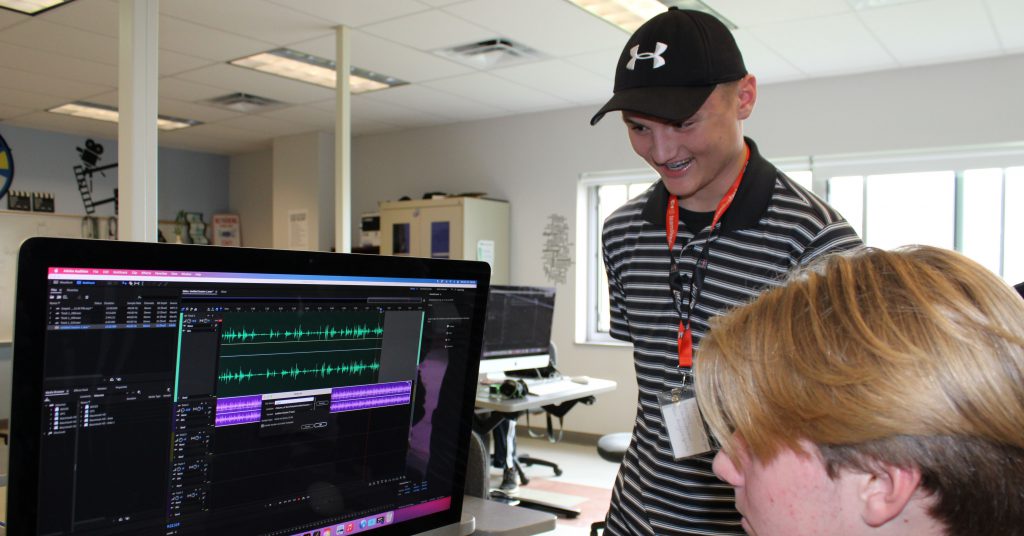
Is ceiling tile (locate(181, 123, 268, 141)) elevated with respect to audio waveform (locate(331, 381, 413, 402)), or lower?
elevated

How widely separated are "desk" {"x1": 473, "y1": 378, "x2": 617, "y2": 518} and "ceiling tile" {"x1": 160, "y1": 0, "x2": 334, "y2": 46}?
2.24 meters

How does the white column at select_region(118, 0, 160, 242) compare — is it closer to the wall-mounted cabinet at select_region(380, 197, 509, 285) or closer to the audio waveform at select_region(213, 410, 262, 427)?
the audio waveform at select_region(213, 410, 262, 427)

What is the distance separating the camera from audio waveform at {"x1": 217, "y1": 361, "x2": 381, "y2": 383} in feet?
2.79

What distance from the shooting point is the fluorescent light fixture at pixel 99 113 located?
6.41 m

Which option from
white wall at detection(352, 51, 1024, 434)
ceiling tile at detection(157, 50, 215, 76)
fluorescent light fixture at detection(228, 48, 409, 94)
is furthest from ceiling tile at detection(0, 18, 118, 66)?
white wall at detection(352, 51, 1024, 434)

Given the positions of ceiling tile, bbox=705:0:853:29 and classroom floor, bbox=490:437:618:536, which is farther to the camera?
classroom floor, bbox=490:437:618:536

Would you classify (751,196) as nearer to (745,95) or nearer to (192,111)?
(745,95)

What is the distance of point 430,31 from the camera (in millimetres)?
4410

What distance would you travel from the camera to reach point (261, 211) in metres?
8.50

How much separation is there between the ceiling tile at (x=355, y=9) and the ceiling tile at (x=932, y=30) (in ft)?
7.63

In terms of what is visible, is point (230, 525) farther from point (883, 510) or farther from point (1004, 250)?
point (1004, 250)

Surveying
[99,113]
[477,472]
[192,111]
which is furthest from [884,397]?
[99,113]

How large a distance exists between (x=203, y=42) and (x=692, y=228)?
162 inches

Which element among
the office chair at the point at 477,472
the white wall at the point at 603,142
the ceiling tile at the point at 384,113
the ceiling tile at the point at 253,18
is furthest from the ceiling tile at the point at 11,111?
the office chair at the point at 477,472
